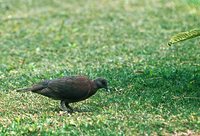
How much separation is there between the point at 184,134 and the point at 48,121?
1.77 m

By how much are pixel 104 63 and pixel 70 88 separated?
4441 millimetres

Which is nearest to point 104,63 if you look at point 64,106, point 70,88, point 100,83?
point 100,83

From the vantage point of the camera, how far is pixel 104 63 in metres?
14.2

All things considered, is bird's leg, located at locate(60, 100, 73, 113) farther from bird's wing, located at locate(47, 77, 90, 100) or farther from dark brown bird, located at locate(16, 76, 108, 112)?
bird's wing, located at locate(47, 77, 90, 100)

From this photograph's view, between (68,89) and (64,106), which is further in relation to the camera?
(64,106)

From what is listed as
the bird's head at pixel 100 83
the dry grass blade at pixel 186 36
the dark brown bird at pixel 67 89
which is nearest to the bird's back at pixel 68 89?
the dark brown bird at pixel 67 89

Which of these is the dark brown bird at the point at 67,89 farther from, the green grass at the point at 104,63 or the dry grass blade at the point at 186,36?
the dry grass blade at the point at 186,36

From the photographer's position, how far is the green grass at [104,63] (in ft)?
30.1

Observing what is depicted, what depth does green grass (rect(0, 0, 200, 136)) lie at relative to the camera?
917cm

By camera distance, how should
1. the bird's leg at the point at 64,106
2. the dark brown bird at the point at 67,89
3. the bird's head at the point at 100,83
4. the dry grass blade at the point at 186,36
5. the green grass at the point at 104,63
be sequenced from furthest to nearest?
the dry grass blade at the point at 186,36
the bird's head at the point at 100,83
the bird's leg at the point at 64,106
the dark brown bird at the point at 67,89
the green grass at the point at 104,63

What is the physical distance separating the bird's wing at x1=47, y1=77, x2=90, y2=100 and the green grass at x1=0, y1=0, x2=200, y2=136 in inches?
10.1

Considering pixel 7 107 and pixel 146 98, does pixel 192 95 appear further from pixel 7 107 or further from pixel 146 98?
pixel 7 107

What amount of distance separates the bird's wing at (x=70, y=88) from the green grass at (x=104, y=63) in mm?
258

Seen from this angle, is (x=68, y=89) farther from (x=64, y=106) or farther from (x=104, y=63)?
(x=104, y=63)
